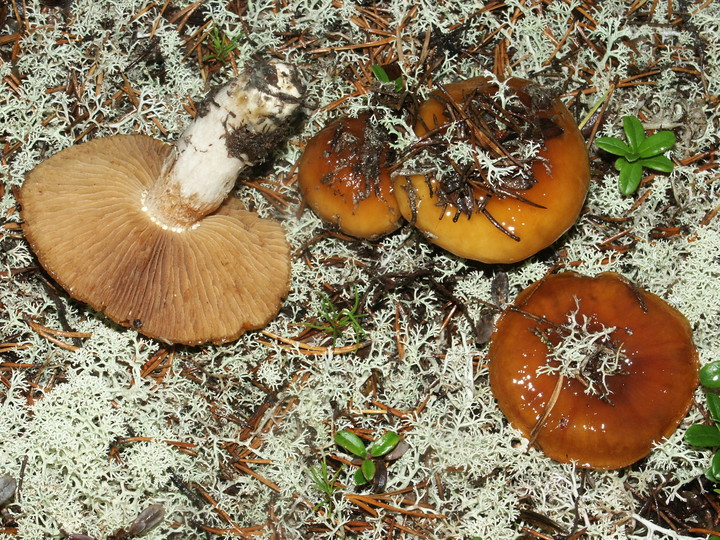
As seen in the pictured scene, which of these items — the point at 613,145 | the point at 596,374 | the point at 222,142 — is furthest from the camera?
the point at 613,145

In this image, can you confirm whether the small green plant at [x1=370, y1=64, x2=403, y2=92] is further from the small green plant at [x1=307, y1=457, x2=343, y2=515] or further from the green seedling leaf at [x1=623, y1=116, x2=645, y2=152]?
the small green plant at [x1=307, y1=457, x2=343, y2=515]

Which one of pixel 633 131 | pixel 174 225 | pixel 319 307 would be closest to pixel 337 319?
pixel 319 307

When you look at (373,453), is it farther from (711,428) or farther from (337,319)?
(711,428)

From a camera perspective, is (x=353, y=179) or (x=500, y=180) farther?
(x=353, y=179)

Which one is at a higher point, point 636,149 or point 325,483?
point 636,149

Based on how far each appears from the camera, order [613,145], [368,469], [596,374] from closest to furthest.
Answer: [596,374], [368,469], [613,145]

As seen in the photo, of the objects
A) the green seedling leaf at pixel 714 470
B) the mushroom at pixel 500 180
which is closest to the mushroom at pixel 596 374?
the green seedling leaf at pixel 714 470

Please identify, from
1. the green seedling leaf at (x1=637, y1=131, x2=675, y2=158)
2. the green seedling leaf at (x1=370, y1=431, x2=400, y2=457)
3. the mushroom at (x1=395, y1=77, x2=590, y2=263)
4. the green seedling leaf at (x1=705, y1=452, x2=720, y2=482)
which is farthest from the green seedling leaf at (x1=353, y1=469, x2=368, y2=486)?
the green seedling leaf at (x1=637, y1=131, x2=675, y2=158)
